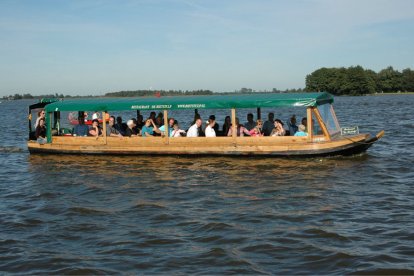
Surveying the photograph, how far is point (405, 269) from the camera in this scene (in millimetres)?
7629

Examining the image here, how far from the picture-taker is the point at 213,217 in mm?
10711

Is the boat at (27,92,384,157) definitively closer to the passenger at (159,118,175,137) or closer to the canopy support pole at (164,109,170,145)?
the canopy support pole at (164,109,170,145)

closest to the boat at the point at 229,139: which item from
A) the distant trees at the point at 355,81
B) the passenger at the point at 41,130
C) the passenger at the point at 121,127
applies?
the passenger at the point at 41,130

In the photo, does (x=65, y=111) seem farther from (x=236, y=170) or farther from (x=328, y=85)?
(x=328, y=85)

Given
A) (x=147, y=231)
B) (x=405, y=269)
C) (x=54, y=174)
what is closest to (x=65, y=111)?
(x=54, y=174)

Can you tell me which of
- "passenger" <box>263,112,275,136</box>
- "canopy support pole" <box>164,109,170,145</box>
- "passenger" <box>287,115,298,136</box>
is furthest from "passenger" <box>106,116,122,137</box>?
"passenger" <box>287,115,298,136</box>

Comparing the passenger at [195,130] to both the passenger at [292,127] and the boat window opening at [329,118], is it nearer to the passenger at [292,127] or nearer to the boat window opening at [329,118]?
the passenger at [292,127]

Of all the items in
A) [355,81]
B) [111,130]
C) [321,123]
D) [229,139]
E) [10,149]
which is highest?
[355,81]

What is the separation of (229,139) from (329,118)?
11.5 feet

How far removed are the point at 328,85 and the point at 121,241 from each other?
451 feet

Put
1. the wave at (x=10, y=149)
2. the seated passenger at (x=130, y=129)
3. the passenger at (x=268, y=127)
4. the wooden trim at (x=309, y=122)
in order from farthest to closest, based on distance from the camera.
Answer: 1. the wave at (x=10, y=149)
2. the seated passenger at (x=130, y=129)
3. the passenger at (x=268, y=127)
4. the wooden trim at (x=309, y=122)

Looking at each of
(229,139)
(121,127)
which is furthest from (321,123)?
(121,127)

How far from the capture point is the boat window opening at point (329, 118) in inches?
667

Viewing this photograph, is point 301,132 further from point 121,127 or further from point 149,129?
point 121,127
